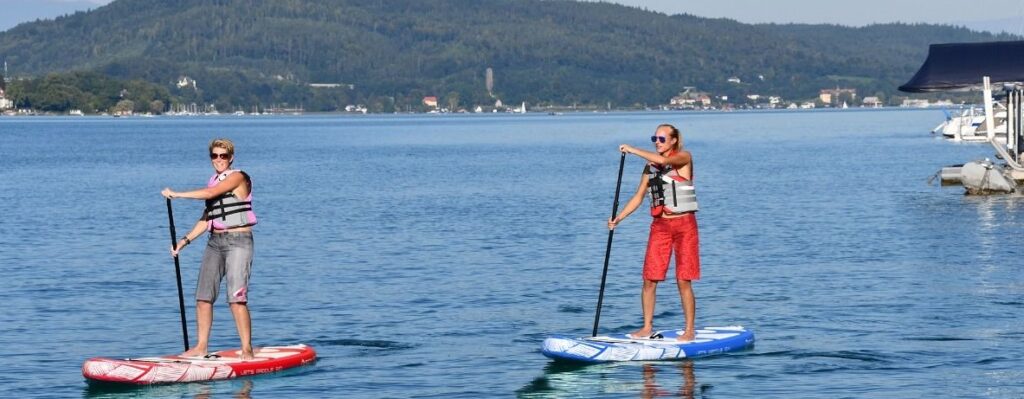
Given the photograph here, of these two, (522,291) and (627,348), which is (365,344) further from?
(522,291)

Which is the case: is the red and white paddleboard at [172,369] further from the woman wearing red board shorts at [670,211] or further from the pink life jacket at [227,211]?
the woman wearing red board shorts at [670,211]

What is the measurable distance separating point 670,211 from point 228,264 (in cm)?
437

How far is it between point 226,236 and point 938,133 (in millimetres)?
130990

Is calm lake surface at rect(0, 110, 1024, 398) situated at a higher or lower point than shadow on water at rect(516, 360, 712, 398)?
lower

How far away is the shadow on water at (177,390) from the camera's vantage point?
52.6 ft

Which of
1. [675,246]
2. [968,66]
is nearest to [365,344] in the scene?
[675,246]

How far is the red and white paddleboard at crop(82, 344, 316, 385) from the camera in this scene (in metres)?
16.1

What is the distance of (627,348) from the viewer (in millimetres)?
17375

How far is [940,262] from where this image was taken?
28516 millimetres

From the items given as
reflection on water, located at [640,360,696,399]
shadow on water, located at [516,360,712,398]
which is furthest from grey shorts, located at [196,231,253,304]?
reflection on water, located at [640,360,696,399]

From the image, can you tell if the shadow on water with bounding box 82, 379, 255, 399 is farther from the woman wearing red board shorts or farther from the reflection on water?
the woman wearing red board shorts

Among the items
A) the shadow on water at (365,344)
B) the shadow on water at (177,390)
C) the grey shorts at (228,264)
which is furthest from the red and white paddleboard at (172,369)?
the shadow on water at (365,344)

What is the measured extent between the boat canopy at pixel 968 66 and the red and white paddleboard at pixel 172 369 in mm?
35370

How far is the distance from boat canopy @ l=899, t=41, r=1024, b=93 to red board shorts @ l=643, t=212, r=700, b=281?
33460 mm
